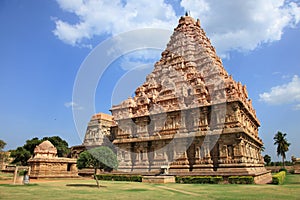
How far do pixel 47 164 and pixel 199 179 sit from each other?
19.5 metres

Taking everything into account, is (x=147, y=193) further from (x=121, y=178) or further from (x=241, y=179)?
(x=121, y=178)

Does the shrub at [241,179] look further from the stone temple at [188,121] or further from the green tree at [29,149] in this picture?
the green tree at [29,149]

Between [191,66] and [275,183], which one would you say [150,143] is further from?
[275,183]

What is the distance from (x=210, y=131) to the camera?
26.6m

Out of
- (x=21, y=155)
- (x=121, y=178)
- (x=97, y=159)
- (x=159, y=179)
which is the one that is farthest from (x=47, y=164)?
(x=21, y=155)

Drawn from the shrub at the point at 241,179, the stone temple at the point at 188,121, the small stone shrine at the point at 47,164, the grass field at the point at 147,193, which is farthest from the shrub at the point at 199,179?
the small stone shrine at the point at 47,164

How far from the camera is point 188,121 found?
2934cm

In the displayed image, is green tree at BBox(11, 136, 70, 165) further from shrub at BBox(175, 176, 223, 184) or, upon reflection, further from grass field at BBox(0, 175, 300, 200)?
shrub at BBox(175, 176, 223, 184)

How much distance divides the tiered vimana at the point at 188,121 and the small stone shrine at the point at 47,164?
7884mm

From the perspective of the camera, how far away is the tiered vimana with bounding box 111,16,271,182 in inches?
1016

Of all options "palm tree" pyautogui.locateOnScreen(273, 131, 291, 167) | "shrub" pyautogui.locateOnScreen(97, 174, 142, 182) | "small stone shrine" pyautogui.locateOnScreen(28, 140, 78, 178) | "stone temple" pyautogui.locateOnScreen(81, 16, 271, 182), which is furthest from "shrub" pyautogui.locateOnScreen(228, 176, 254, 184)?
"palm tree" pyautogui.locateOnScreen(273, 131, 291, 167)

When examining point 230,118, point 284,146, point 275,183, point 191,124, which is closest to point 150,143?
point 191,124

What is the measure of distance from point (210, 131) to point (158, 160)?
7.81 m

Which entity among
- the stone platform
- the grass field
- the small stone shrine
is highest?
the small stone shrine
